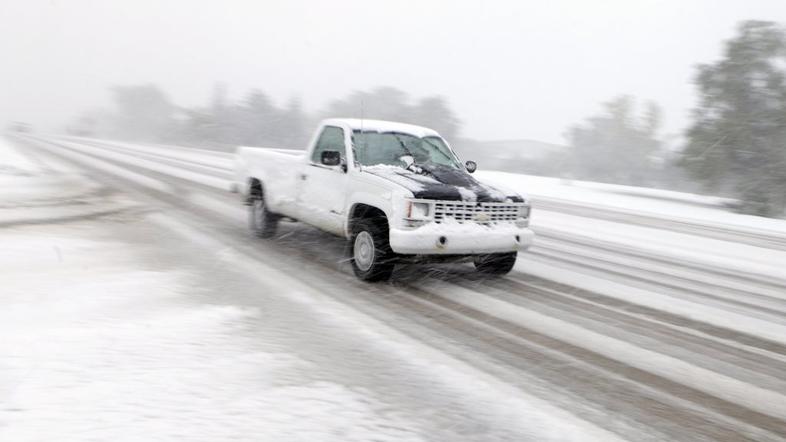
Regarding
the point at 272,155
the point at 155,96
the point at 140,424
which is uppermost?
the point at 155,96

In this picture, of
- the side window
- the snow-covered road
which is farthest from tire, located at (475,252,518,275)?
the side window

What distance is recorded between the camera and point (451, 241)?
5.98m

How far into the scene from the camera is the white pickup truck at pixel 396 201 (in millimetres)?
5977

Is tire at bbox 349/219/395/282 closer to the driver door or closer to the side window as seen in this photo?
the driver door

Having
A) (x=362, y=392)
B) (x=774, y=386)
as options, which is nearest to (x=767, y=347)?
(x=774, y=386)

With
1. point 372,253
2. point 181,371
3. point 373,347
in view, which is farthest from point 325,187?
point 181,371

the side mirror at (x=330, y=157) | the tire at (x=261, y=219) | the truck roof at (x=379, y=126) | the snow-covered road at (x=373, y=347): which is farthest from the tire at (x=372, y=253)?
the tire at (x=261, y=219)

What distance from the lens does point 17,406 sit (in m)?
2.96

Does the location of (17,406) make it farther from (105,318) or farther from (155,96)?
(155,96)

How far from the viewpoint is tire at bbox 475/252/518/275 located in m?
6.82

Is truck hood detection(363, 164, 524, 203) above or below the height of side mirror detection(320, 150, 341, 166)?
below

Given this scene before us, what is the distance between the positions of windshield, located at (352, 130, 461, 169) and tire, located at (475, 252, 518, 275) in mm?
1385

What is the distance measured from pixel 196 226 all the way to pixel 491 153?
67442 millimetres

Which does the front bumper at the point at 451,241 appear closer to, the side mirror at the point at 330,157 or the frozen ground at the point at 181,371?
the frozen ground at the point at 181,371
